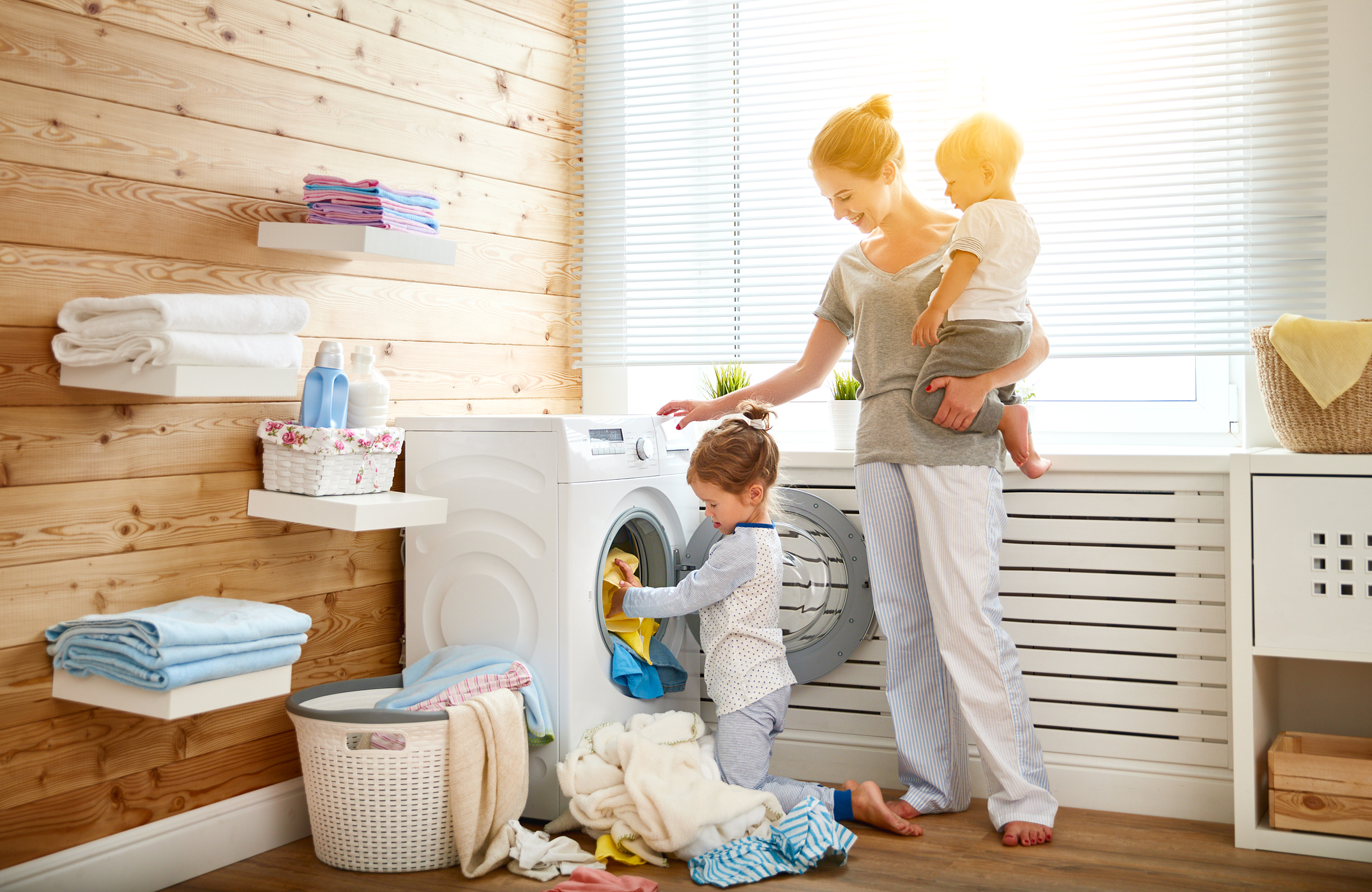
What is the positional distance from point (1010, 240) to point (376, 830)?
162 centimetres

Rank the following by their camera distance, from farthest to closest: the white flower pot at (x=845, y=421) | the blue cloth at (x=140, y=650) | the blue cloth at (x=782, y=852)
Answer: the white flower pot at (x=845, y=421), the blue cloth at (x=782, y=852), the blue cloth at (x=140, y=650)

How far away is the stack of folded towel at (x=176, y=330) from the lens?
1.66 metres

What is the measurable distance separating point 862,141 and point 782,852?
55.4 inches

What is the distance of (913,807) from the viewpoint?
216cm

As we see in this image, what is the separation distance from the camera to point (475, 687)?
202 cm

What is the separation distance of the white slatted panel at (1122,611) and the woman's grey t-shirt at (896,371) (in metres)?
0.28

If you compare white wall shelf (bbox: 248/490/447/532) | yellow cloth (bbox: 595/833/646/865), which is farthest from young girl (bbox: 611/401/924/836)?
white wall shelf (bbox: 248/490/447/532)

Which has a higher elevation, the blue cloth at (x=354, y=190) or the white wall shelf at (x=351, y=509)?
the blue cloth at (x=354, y=190)

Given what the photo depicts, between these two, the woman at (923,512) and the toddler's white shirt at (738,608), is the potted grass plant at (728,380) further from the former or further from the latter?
the toddler's white shirt at (738,608)

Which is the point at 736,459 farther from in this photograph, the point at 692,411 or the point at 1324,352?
the point at 1324,352

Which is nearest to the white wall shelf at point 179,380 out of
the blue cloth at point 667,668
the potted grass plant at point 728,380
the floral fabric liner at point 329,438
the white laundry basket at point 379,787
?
the floral fabric liner at point 329,438

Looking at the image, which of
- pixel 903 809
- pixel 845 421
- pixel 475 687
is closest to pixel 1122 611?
pixel 903 809

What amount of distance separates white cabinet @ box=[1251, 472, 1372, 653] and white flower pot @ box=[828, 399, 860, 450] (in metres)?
0.89

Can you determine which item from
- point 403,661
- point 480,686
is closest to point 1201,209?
point 480,686
